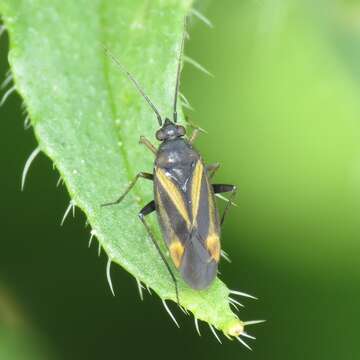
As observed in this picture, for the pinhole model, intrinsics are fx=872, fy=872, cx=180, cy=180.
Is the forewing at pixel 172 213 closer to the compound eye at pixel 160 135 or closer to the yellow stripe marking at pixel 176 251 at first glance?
the yellow stripe marking at pixel 176 251

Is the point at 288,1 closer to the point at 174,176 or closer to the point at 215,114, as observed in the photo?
the point at 215,114

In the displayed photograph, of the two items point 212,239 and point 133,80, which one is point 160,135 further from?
point 212,239

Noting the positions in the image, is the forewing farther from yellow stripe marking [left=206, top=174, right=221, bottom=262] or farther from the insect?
yellow stripe marking [left=206, top=174, right=221, bottom=262]

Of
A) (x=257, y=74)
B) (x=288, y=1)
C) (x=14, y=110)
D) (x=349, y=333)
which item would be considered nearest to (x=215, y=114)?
(x=257, y=74)

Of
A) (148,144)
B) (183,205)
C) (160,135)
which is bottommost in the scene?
(183,205)

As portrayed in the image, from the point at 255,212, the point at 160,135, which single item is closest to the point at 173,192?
the point at 160,135

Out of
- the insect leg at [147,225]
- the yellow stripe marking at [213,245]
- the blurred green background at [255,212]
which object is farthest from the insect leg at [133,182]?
the blurred green background at [255,212]
